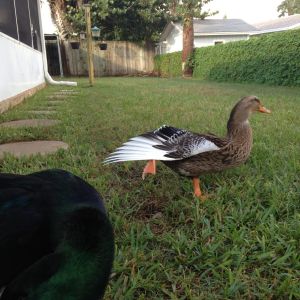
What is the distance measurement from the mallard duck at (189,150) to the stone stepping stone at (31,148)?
4.00ft

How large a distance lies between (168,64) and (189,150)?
2098 centimetres

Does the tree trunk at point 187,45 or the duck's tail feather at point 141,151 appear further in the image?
the tree trunk at point 187,45

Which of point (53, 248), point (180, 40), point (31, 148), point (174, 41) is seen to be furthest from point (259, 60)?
point (174, 41)

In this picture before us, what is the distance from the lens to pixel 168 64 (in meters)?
22.3

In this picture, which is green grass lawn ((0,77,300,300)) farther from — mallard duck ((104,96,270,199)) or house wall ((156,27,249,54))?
house wall ((156,27,249,54))

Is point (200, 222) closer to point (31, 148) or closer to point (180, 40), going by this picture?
point (31, 148)

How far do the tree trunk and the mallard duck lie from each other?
1827cm

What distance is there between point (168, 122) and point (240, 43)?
38.2ft

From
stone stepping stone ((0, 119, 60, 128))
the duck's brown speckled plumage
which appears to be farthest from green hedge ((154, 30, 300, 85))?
the duck's brown speckled plumage

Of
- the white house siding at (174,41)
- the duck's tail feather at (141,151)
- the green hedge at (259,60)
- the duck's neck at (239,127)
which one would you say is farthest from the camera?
the white house siding at (174,41)

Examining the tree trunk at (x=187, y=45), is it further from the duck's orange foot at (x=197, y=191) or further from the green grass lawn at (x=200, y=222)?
the duck's orange foot at (x=197, y=191)

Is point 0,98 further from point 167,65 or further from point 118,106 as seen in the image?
point 167,65

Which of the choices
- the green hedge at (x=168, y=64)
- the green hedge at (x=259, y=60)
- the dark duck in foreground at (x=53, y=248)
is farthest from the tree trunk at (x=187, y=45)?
the dark duck in foreground at (x=53, y=248)

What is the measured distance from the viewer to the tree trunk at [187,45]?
19.8 m
